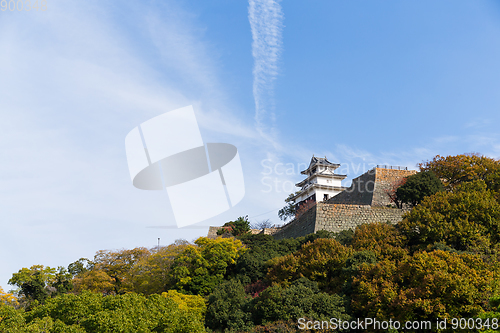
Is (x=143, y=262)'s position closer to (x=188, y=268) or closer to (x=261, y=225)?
(x=188, y=268)

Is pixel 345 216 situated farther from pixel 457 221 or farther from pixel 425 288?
pixel 425 288

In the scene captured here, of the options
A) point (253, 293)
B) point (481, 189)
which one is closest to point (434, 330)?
point (253, 293)

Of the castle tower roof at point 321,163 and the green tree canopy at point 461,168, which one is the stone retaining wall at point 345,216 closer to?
the green tree canopy at point 461,168

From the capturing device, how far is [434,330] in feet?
33.3

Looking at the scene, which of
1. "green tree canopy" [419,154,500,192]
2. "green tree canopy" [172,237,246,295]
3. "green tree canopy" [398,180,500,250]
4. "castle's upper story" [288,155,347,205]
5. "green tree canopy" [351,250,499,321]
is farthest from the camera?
"castle's upper story" [288,155,347,205]

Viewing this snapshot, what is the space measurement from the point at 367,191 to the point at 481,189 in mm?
10178

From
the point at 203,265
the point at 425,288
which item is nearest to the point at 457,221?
the point at 425,288

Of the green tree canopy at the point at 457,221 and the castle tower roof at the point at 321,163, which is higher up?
the castle tower roof at the point at 321,163

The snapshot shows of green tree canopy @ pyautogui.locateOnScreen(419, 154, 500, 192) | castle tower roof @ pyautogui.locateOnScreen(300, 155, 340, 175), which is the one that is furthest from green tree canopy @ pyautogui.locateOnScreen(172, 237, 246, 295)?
castle tower roof @ pyautogui.locateOnScreen(300, 155, 340, 175)

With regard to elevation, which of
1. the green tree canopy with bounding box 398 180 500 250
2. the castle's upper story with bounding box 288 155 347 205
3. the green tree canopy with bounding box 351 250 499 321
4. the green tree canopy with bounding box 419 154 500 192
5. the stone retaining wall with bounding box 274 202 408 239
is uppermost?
the castle's upper story with bounding box 288 155 347 205

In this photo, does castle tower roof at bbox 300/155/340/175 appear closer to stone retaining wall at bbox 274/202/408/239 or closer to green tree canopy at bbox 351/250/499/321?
stone retaining wall at bbox 274/202/408/239

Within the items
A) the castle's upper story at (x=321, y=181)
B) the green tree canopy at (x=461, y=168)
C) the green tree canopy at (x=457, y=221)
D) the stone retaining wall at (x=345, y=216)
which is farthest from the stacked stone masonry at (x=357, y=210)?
the castle's upper story at (x=321, y=181)

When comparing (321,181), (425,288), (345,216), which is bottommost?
(425,288)

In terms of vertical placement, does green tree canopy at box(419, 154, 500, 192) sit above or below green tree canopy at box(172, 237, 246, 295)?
above
